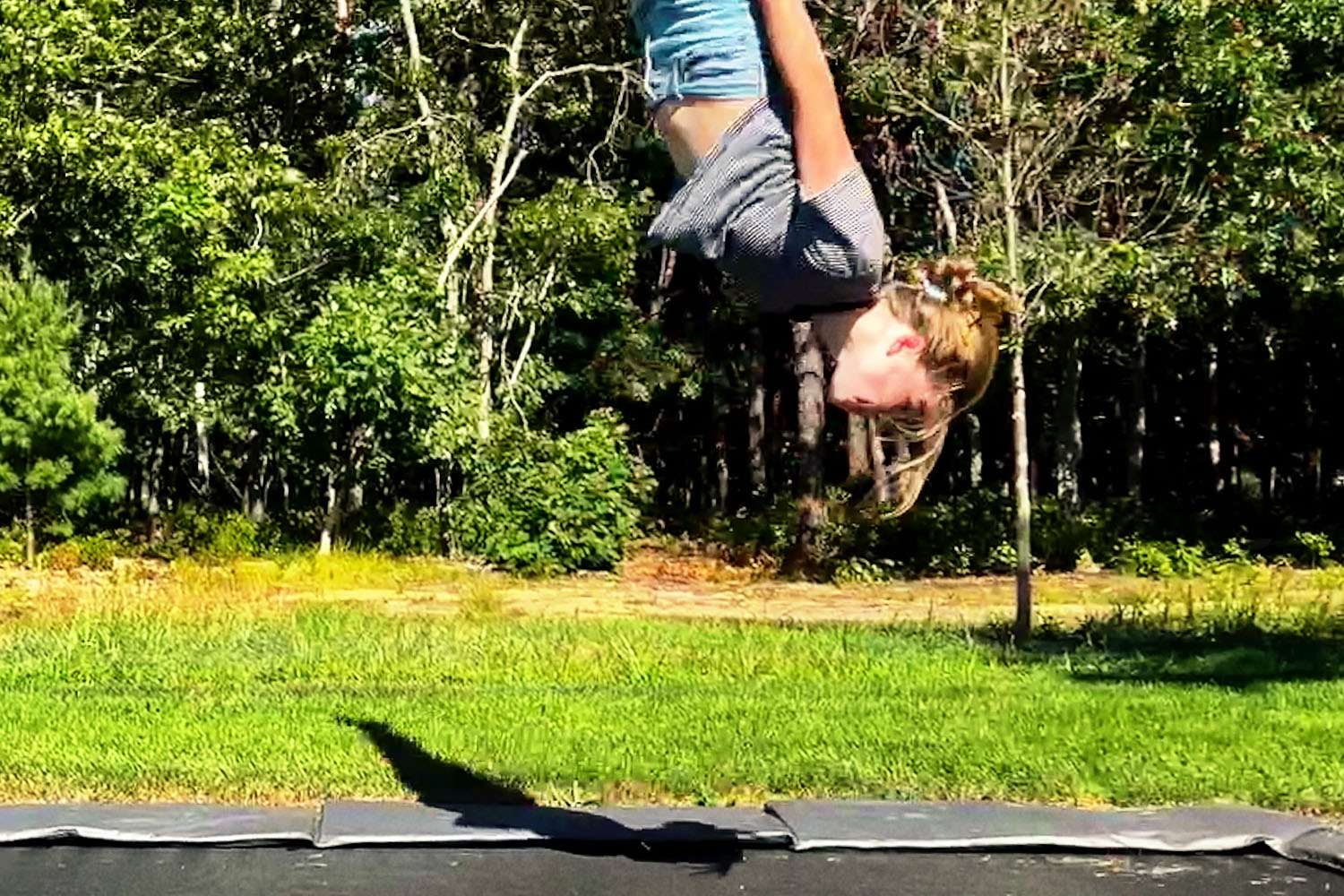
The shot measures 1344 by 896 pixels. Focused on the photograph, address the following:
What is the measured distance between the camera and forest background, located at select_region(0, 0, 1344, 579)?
33.3ft

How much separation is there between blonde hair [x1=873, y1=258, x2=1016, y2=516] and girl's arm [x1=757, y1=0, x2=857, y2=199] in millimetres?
193

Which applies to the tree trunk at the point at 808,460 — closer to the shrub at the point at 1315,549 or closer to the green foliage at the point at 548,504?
the green foliage at the point at 548,504

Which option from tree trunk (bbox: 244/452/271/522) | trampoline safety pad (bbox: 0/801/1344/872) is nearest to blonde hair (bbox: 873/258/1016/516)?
trampoline safety pad (bbox: 0/801/1344/872)

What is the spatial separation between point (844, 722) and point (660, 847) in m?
1.61

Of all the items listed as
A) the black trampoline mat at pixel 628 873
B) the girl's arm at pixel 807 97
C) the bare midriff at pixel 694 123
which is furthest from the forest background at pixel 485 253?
the girl's arm at pixel 807 97

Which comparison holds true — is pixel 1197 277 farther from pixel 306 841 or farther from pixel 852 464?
pixel 306 841

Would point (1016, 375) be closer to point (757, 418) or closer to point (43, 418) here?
point (43, 418)

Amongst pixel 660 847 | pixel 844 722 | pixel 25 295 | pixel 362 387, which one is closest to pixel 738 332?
pixel 362 387

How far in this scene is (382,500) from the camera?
14.3 meters

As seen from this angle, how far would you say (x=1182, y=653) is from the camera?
7.26 m

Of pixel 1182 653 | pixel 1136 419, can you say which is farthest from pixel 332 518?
pixel 1136 419

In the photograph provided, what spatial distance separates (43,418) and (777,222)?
10.9m

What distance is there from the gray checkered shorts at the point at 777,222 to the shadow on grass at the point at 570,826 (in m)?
2.02

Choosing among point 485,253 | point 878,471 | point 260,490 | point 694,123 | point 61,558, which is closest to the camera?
point 694,123
